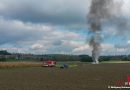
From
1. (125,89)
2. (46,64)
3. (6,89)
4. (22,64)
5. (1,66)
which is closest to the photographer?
(125,89)

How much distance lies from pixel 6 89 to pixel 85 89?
27.0ft

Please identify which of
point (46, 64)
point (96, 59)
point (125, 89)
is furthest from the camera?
point (96, 59)

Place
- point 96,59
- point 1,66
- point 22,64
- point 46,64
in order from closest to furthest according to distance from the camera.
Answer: point 1,66 < point 22,64 < point 46,64 < point 96,59

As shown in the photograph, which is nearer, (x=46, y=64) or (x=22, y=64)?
(x=22, y=64)

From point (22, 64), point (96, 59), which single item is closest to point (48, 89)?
point (22, 64)

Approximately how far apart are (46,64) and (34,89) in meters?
87.2

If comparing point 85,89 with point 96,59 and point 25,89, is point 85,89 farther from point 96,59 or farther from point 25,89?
point 96,59

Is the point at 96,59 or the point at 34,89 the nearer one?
the point at 34,89

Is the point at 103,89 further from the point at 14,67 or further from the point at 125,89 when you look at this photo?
the point at 14,67

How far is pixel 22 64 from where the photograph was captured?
341 ft

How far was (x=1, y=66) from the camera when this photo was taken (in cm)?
9331

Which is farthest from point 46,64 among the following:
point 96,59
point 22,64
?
point 96,59

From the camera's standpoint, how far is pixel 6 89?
1344 inches

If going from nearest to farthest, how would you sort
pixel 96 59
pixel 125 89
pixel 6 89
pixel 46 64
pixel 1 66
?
pixel 125 89
pixel 6 89
pixel 1 66
pixel 46 64
pixel 96 59
